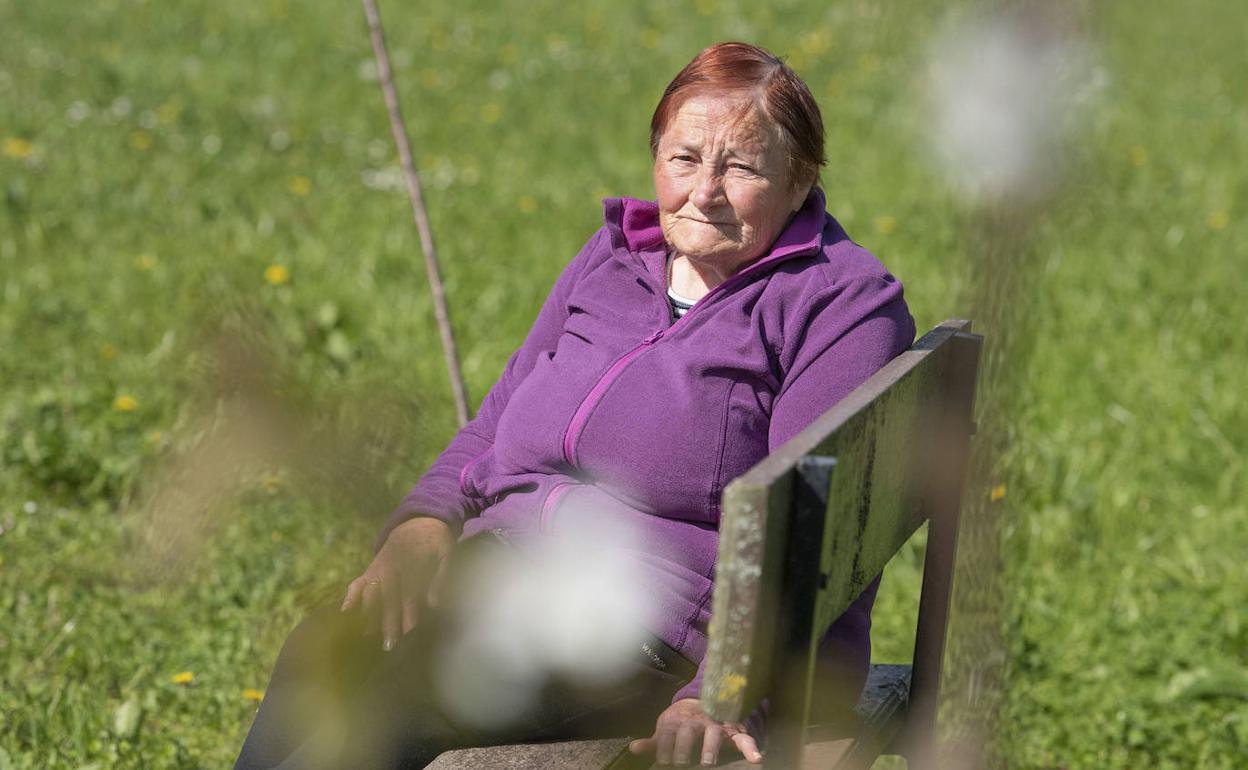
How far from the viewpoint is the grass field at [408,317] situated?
3.02 meters

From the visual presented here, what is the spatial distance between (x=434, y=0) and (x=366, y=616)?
27.2ft

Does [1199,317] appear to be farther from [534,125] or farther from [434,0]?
[434,0]

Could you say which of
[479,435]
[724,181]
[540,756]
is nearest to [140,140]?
[479,435]

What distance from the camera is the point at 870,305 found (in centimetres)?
196

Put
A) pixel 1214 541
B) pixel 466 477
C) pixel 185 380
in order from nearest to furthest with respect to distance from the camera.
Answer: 1. pixel 466 477
2. pixel 1214 541
3. pixel 185 380

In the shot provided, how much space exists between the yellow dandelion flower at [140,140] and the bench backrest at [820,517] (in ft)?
16.9

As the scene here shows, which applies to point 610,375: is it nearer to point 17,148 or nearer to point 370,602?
point 370,602

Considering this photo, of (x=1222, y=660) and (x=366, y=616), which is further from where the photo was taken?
(x=1222, y=660)

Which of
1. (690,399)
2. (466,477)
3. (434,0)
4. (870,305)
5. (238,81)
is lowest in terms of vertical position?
(466,477)

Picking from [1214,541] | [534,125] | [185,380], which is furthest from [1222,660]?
[534,125]

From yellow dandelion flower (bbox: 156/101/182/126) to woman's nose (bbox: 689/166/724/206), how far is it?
17.6 feet

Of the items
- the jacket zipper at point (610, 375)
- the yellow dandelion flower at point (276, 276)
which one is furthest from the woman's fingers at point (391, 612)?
the yellow dandelion flower at point (276, 276)

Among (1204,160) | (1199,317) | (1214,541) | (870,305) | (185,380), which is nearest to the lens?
(870,305)

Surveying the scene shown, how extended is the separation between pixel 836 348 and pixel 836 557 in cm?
38
